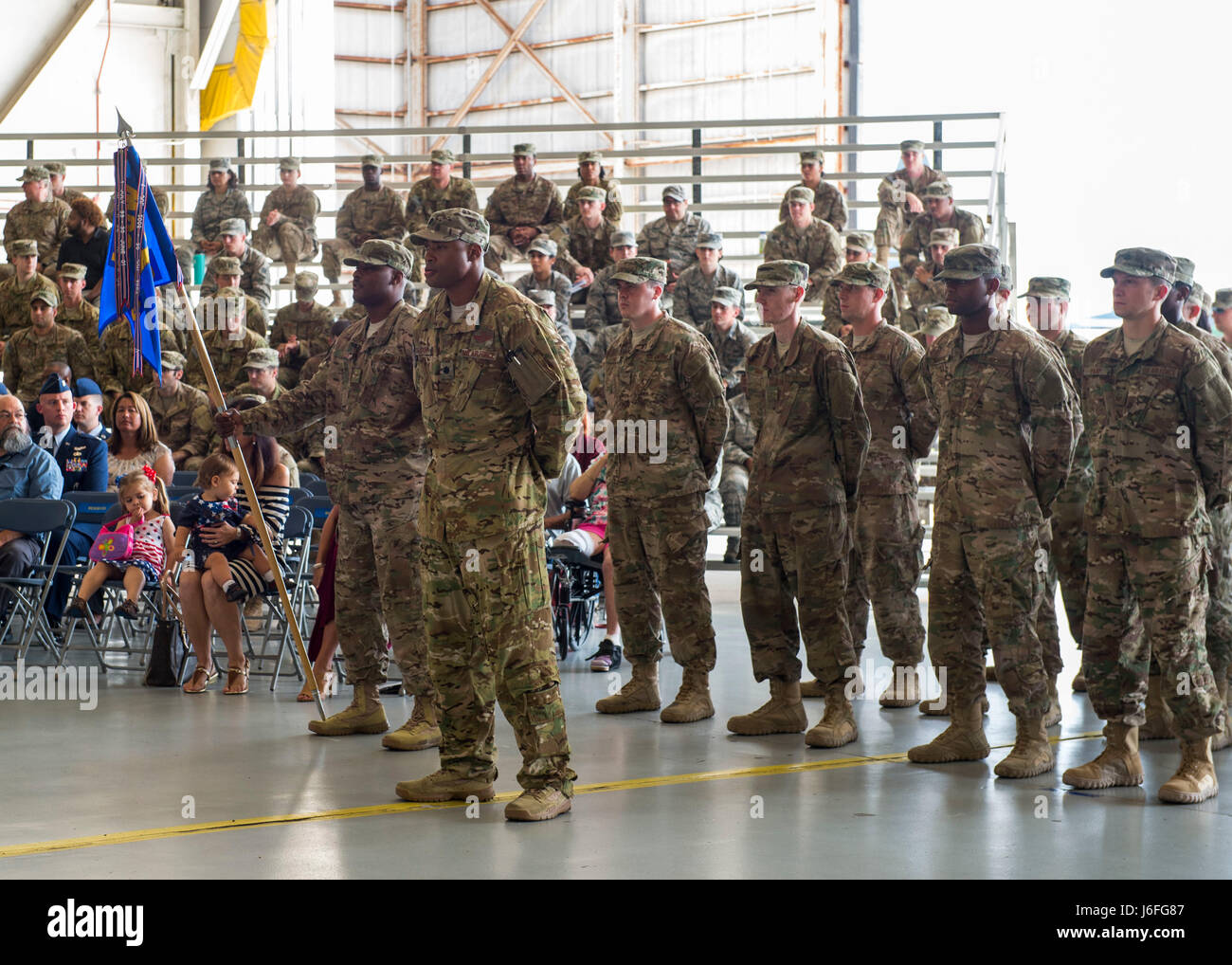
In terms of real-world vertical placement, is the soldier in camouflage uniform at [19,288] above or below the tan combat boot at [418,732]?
above

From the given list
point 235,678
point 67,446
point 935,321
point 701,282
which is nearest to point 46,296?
point 67,446


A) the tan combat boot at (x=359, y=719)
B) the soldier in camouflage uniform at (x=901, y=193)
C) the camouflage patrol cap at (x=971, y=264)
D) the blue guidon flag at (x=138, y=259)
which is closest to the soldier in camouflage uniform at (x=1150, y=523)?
the camouflage patrol cap at (x=971, y=264)

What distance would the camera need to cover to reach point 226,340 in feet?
43.5

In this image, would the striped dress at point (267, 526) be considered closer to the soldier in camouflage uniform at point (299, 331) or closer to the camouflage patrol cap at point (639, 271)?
the camouflage patrol cap at point (639, 271)

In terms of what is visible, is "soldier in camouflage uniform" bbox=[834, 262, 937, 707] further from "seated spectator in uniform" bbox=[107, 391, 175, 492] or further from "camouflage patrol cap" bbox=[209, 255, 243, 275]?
"camouflage patrol cap" bbox=[209, 255, 243, 275]

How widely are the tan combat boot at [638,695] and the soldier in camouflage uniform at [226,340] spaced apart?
22.0ft

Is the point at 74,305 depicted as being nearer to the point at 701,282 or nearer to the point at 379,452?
the point at 701,282

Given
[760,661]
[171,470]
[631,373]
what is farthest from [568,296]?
[760,661]

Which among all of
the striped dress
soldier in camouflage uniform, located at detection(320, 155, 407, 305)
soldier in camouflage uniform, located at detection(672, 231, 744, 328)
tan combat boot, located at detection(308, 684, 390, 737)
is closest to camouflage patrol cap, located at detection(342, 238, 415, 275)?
tan combat boot, located at detection(308, 684, 390, 737)

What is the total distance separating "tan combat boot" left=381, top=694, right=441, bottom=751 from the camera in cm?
605

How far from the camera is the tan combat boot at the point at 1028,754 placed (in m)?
5.45

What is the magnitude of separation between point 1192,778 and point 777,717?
1829mm

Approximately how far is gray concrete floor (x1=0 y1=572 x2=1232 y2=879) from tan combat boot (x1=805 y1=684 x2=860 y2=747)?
0.06 metres
